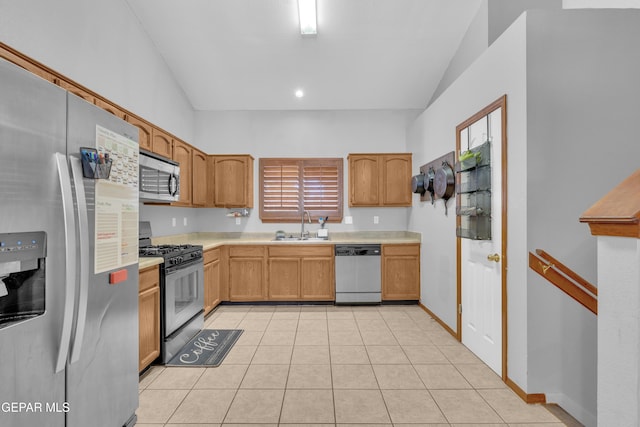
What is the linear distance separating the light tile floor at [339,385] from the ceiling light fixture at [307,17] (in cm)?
353

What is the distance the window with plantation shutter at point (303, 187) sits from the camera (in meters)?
5.27

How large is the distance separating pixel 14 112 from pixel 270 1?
3.22m

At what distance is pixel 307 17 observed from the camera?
373cm

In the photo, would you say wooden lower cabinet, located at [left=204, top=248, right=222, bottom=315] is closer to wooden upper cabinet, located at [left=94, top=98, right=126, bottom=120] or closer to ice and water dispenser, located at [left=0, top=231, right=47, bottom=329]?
wooden upper cabinet, located at [left=94, top=98, right=126, bottom=120]

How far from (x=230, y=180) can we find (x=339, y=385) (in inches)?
133

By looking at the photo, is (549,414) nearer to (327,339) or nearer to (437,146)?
(327,339)

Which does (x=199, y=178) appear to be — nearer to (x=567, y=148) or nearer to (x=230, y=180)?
(x=230, y=180)

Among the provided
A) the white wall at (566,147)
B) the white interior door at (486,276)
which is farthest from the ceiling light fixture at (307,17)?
the white wall at (566,147)

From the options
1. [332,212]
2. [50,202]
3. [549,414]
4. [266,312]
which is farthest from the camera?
[332,212]

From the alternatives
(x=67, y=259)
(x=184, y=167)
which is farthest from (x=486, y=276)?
(x=184, y=167)

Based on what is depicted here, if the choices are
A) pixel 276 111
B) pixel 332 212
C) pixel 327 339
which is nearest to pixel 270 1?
pixel 276 111

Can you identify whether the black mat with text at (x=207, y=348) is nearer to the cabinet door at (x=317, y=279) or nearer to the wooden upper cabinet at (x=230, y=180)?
the cabinet door at (x=317, y=279)

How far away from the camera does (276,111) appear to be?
5312 mm

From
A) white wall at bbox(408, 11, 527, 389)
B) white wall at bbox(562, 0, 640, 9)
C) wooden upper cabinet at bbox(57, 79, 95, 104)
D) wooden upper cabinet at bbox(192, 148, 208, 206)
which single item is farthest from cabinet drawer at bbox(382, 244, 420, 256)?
wooden upper cabinet at bbox(57, 79, 95, 104)
